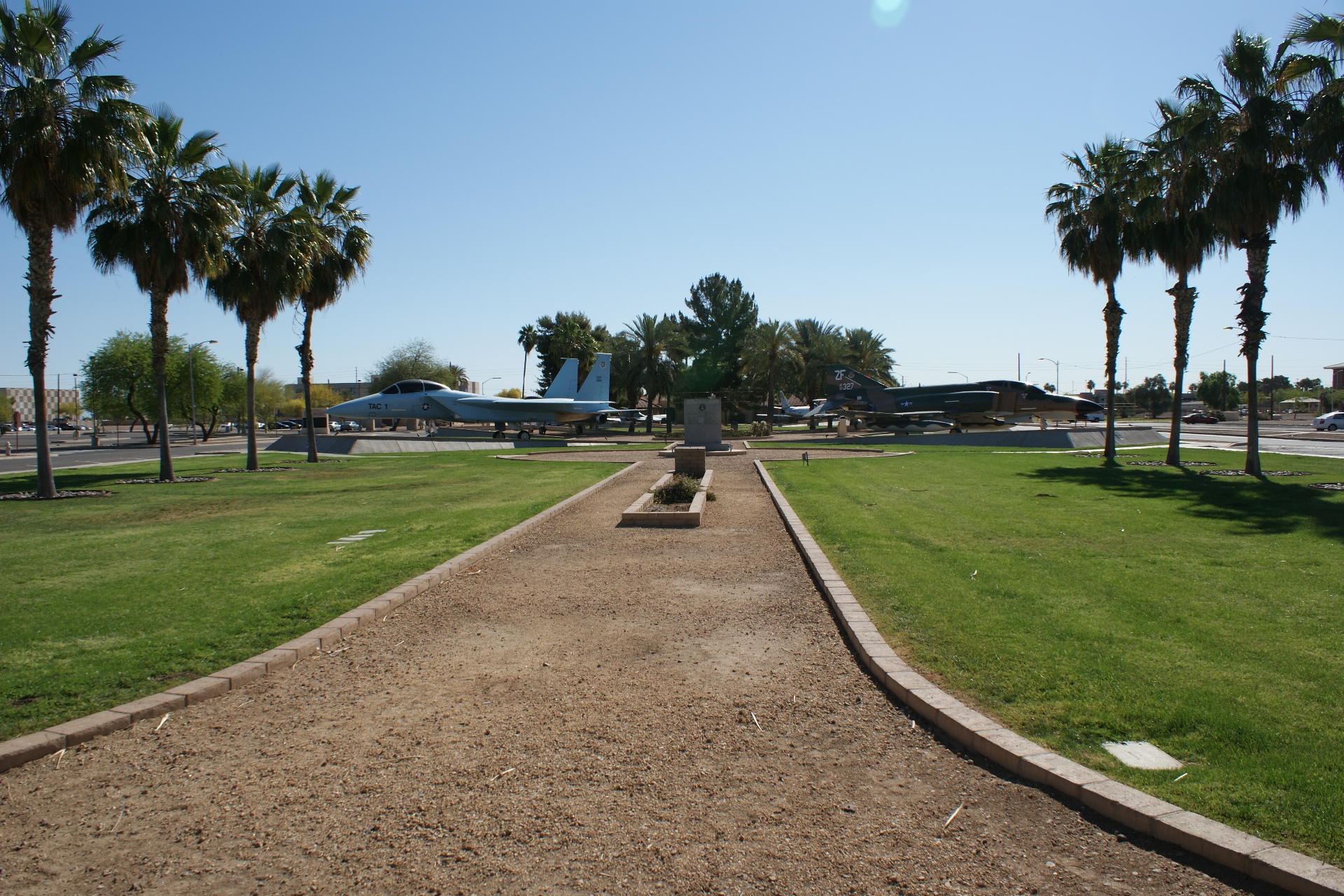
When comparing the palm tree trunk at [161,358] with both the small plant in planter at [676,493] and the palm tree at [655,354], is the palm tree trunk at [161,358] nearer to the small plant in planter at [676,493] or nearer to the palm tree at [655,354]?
the small plant in planter at [676,493]

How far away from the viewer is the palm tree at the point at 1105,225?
26.3m

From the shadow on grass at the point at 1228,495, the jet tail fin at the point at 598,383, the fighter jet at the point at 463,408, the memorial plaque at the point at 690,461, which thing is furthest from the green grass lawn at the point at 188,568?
the jet tail fin at the point at 598,383

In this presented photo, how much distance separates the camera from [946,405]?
159 ft

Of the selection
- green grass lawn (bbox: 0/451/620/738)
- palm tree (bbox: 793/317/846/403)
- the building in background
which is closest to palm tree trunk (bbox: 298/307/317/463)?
green grass lawn (bbox: 0/451/620/738)

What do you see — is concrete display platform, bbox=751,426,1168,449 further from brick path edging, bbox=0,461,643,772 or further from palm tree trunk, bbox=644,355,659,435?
brick path edging, bbox=0,461,643,772

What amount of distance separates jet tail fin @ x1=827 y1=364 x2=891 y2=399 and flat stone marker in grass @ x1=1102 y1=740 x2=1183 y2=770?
A: 166ft

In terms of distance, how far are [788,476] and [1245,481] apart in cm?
1127

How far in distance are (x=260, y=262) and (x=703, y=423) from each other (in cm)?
1826

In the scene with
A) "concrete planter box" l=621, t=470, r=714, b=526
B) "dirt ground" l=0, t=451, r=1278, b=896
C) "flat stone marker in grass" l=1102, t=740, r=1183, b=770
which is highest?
"concrete planter box" l=621, t=470, r=714, b=526

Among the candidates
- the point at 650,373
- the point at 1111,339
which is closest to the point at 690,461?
the point at 1111,339

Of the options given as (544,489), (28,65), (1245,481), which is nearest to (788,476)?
(544,489)

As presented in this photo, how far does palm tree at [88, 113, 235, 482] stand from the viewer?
776 inches

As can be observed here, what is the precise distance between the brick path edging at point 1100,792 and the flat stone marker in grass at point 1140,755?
27 centimetres

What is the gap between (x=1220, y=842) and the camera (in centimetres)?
304
